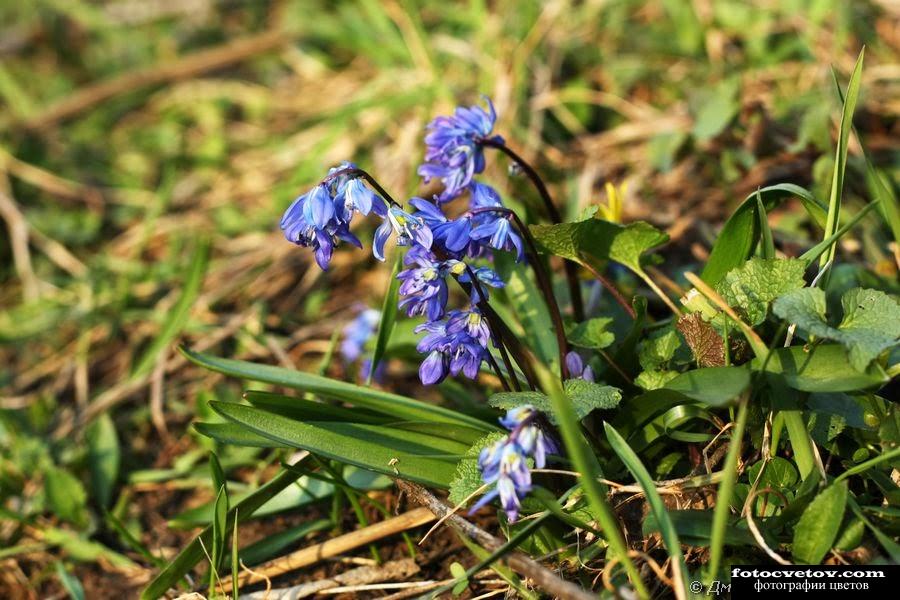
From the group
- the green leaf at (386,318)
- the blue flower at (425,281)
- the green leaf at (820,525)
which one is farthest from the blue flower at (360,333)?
the green leaf at (820,525)

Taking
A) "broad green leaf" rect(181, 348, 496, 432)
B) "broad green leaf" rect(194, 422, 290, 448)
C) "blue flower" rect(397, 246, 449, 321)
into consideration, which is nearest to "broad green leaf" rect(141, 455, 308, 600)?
"broad green leaf" rect(194, 422, 290, 448)

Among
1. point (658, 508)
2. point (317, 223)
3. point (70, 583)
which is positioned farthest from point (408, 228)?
point (70, 583)

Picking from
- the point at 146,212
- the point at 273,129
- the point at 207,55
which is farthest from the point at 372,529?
the point at 207,55

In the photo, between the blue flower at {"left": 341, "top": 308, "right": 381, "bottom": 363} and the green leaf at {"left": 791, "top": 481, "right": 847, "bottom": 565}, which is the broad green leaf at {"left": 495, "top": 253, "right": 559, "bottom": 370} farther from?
the green leaf at {"left": 791, "top": 481, "right": 847, "bottom": 565}

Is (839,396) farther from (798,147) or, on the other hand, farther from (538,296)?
(798,147)

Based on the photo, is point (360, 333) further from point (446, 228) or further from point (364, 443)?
point (446, 228)

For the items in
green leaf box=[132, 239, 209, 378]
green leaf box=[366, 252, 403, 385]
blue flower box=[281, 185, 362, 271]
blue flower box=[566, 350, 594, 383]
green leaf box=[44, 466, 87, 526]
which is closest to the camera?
blue flower box=[281, 185, 362, 271]
